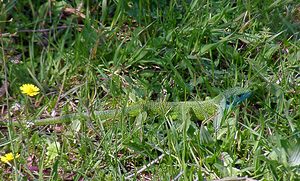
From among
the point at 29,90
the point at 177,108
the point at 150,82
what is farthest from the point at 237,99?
the point at 29,90

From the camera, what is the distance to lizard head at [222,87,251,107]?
124 inches

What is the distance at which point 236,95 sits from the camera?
3.17 meters

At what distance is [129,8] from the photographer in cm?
383

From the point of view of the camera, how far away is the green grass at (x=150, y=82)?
2.91 meters

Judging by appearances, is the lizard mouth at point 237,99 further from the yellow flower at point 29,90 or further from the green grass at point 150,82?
the yellow flower at point 29,90

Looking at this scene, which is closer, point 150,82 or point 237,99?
point 237,99

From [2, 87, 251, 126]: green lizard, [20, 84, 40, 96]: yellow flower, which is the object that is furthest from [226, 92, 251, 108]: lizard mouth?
[20, 84, 40, 96]: yellow flower

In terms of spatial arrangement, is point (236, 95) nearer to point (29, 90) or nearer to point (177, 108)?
point (177, 108)

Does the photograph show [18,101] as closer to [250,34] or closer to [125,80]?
[125,80]

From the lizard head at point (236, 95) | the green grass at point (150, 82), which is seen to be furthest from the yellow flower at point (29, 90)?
the lizard head at point (236, 95)

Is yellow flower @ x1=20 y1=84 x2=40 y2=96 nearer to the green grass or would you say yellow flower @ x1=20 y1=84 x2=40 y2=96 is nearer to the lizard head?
the green grass

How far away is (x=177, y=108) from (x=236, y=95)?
27 cm

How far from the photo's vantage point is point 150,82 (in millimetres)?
3475

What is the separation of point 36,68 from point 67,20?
388 mm
